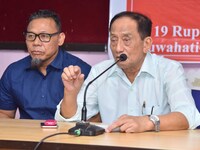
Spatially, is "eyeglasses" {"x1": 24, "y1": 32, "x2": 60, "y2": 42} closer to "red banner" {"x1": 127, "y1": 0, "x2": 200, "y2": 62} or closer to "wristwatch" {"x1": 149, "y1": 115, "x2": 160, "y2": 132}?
"red banner" {"x1": 127, "y1": 0, "x2": 200, "y2": 62}

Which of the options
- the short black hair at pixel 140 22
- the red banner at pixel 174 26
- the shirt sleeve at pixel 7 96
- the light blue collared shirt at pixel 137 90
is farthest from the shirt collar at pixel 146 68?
the shirt sleeve at pixel 7 96

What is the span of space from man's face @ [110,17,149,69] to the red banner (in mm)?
501

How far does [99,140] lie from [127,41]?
2.65 feet

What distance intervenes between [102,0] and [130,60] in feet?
3.08

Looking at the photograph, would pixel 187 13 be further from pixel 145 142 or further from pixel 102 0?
pixel 145 142

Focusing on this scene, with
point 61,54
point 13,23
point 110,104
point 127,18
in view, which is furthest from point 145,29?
point 13,23

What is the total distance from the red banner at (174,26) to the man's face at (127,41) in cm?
50

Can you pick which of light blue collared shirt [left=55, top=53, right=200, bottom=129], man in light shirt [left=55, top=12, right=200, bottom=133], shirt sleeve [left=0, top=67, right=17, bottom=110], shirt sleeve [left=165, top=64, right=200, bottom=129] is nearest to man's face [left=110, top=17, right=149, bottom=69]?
man in light shirt [left=55, top=12, right=200, bottom=133]

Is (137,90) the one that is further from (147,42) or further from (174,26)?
(174,26)

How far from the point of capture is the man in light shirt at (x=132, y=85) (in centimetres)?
243

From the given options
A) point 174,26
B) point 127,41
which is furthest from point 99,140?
point 174,26

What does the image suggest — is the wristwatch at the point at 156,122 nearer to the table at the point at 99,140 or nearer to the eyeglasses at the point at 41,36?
the table at the point at 99,140

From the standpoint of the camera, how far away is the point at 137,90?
8.69 ft

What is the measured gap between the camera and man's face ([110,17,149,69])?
2.51 metres
